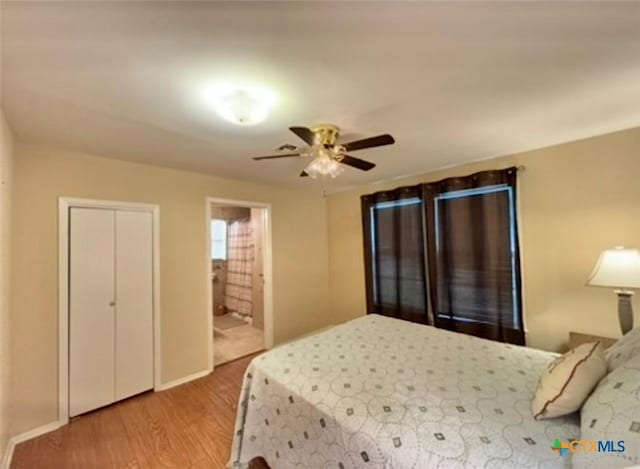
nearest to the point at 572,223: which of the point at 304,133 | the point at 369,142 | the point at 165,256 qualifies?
the point at 369,142

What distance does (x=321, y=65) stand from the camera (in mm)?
1368

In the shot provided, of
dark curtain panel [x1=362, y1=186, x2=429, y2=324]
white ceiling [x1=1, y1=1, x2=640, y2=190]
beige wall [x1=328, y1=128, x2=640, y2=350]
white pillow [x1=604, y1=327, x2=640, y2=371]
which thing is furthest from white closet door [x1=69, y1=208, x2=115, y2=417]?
beige wall [x1=328, y1=128, x2=640, y2=350]

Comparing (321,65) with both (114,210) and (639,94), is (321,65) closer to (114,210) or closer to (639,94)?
(639,94)

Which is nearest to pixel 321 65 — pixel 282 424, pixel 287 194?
pixel 282 424

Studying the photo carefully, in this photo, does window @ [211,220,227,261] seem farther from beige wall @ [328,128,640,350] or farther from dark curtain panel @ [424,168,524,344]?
beige wall @ [328,128,640,350]

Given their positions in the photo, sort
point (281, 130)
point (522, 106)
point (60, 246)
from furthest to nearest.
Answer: point (60, 246), point (281, 130), point (522, 106)

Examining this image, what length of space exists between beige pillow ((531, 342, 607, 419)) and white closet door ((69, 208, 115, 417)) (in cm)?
324

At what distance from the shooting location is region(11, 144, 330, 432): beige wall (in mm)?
2225

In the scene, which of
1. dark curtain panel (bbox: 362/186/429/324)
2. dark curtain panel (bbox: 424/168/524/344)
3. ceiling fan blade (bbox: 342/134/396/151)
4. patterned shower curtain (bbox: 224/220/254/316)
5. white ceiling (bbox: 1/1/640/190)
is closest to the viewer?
white ceiling (bbox: 1/1/640/190)

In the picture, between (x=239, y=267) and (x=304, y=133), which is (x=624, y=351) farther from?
(x=239, y=267)

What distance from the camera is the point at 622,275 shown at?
6.46 feet

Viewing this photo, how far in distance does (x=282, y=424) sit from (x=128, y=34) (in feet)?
6.69

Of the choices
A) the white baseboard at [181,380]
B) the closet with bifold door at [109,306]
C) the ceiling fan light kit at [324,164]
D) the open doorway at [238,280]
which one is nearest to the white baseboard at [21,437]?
the closet with bifold door at [109,306]

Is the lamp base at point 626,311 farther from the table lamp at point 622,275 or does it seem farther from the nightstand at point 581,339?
the nightstand at point 581,339
